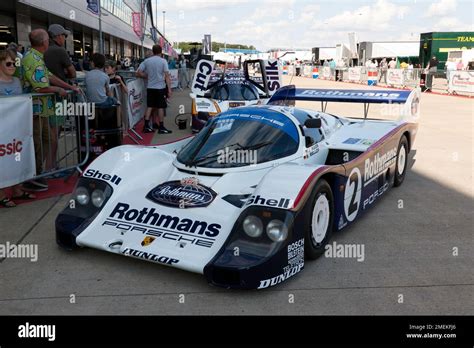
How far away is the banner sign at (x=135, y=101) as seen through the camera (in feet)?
32.2

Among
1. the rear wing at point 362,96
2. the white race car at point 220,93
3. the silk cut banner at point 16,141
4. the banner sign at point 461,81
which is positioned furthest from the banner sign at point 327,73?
the silk cut banner at point 16,141

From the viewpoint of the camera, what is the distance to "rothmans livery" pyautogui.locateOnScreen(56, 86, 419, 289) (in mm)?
3379

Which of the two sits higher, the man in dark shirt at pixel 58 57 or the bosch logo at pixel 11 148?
the man in dark shirt at pixel 58 57

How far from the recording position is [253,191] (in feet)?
12.9

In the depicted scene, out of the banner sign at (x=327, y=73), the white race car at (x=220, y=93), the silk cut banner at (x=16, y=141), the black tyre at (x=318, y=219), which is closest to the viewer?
the black tyre at (x=318, y=219)

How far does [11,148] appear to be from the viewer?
5246 millimetres

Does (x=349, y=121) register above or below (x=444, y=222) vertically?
above

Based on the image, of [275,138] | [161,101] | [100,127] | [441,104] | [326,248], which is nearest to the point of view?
[326,248]

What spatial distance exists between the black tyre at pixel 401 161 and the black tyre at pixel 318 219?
2.30 m

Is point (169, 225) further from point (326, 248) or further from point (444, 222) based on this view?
point (444, 222)

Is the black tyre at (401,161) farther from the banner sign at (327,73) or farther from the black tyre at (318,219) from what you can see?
the banner sign at (327,73)

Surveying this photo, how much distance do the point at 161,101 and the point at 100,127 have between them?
139 inches

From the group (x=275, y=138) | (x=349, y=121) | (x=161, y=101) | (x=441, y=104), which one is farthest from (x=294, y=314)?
(x=441, y=104)

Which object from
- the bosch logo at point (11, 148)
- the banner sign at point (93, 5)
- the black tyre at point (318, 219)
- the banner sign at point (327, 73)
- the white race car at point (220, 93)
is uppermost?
the banner sign at point (93, 5)
